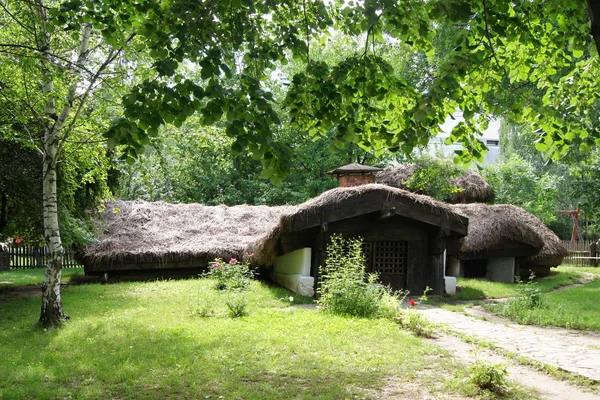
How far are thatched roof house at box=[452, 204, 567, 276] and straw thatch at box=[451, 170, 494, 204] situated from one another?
10.2 feet

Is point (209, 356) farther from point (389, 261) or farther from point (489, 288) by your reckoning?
point (489, 288)

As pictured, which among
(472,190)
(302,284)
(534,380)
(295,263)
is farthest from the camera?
(472,190)

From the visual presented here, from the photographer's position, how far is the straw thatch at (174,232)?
1489 centimetres

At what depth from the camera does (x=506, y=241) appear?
52.2 feet

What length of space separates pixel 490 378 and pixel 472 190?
52.8ft

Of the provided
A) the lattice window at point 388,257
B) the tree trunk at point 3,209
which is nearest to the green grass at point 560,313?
the lattice window at point 388,257

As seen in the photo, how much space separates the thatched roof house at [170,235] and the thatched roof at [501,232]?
5780 millimetres

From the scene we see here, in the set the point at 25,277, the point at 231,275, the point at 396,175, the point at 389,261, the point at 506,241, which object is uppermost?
the point at 396,175

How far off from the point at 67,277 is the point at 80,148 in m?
8.63

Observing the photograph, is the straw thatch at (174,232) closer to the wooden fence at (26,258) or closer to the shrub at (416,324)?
the wooden fence at (26,258)

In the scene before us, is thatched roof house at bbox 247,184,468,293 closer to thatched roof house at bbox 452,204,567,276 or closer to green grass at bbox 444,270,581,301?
green grass at bbox 444,270,581,301

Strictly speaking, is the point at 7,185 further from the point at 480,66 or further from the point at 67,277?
the point at 480,66

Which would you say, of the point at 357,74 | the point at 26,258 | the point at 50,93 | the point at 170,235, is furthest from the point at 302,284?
the point at 26,258

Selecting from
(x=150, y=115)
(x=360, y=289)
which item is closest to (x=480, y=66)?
(x=150, y=115)
